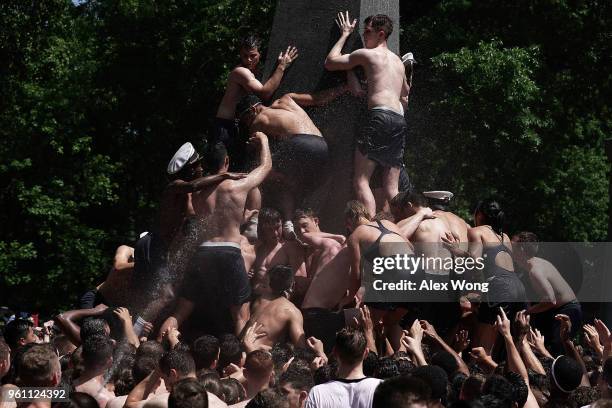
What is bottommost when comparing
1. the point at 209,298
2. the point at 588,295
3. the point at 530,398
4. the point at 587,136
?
the point at 588,295

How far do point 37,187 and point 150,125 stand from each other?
2806 mm

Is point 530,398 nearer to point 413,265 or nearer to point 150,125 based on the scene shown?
point 413,265

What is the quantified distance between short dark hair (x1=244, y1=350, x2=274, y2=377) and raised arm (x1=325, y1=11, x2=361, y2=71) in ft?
17.1

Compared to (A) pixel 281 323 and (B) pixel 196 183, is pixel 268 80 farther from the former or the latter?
(A) pixel 281 323

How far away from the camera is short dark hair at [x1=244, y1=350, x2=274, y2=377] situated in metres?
7.30

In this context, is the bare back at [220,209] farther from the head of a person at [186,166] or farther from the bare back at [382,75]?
the bare back at [382,75]

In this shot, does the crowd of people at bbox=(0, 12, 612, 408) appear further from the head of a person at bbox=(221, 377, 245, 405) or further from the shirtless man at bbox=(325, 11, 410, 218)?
the head of a person at bbox=(221, 377, 245, 405)

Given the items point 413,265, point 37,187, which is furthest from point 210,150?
point 37,187

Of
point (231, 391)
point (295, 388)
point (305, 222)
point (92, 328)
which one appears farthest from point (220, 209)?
point (295, 388)

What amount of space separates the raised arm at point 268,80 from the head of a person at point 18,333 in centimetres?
321

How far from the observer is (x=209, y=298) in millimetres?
11258

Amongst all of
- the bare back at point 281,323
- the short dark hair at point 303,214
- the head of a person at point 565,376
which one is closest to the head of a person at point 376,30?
the short dark hair at point 303,214

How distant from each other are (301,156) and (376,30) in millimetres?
1409

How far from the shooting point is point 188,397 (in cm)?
553
